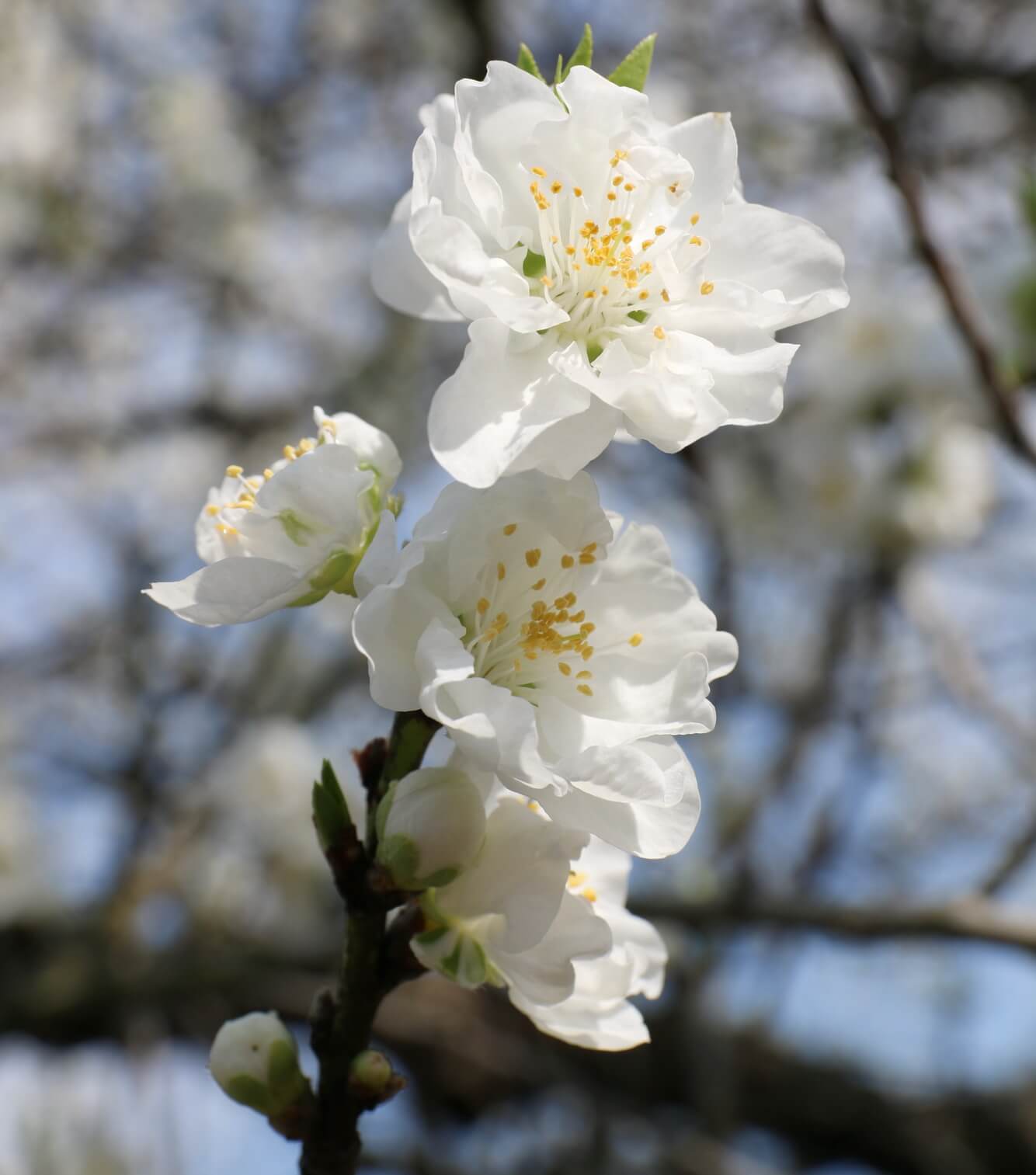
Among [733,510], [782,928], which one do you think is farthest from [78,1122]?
[733,510]

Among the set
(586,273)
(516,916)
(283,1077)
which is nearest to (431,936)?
(516,916)

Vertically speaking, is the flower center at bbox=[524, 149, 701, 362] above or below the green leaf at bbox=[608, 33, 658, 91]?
below

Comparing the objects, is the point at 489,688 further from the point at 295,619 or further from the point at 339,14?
the point at 339,14

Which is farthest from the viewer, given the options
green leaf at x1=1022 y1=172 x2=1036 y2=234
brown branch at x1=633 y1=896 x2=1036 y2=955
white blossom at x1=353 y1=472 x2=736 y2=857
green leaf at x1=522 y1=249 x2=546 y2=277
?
green leaf at x1=1022 y1=172 x2=1036 y2=234

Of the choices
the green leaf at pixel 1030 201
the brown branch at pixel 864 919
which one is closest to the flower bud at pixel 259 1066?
the brown branch at pixel 864 919

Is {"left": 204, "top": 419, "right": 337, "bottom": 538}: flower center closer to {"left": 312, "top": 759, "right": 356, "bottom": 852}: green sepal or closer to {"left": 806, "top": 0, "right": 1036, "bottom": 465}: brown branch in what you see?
{"left": 312, "top": 759, "right": 356, "bottom": 852}: green sepal

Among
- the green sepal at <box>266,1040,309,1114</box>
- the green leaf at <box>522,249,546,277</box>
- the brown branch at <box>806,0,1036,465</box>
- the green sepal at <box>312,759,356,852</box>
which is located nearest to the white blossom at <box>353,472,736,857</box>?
the green sepal at <box>312,759,356,852</box>
